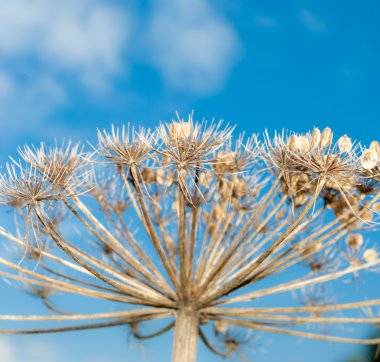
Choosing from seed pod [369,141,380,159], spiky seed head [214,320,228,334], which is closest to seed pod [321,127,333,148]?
seed pod [369,141,380,159]

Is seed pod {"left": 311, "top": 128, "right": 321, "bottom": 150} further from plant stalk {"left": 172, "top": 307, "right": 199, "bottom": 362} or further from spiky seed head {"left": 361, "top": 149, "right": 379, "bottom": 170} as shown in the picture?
plant stalk {"left": 172, "top": 307, "right": 199, "bottom": 362}

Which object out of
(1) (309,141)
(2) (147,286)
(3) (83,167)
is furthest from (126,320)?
(1) (309,141)

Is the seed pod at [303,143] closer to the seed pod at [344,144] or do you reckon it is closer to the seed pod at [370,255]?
the seed pod at [344,144]

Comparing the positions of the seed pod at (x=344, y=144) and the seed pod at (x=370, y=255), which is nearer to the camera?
the seed pod at (x=344, y=144)

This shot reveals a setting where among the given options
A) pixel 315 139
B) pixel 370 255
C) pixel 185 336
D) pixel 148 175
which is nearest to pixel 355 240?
pixel 370 255

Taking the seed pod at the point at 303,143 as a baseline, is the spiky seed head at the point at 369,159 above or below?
below

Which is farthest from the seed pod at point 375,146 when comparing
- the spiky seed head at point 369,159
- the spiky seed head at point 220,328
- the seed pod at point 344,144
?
the spiky seed head at point 220,328

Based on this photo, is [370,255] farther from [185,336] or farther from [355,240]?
[185,336]
